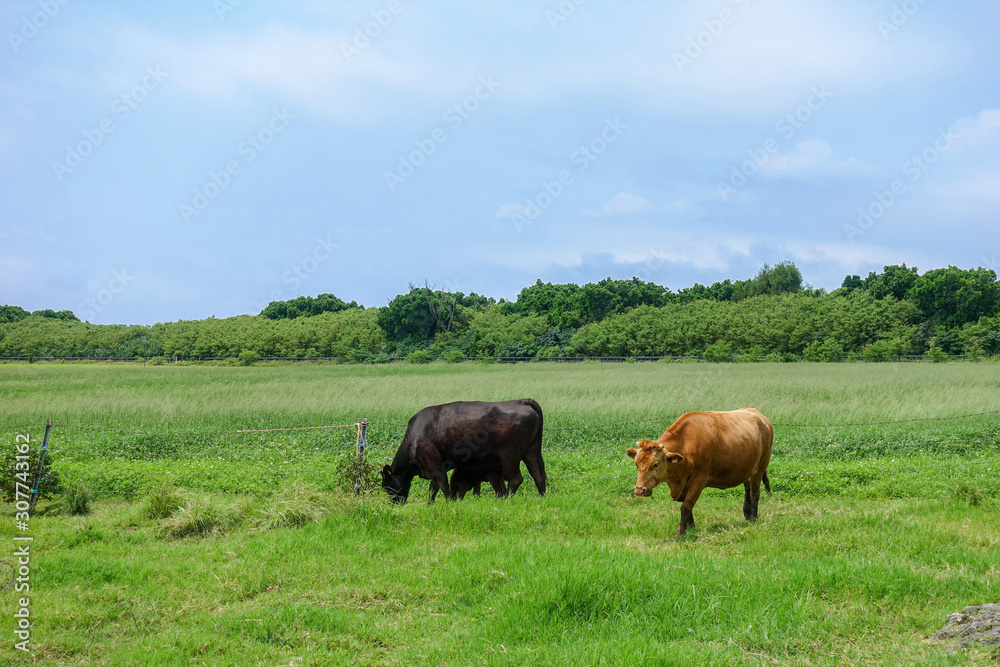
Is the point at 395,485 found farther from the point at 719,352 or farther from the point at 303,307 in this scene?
the point at 303,307

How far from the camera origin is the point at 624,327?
2468 inches

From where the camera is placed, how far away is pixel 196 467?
13039 millimetres

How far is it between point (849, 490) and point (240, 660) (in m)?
9.21

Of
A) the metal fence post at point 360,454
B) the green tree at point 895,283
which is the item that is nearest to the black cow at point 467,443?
the metal fence post at point 360,454

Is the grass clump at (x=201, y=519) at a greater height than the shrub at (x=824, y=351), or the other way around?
the shrub at (x=824, y=351)

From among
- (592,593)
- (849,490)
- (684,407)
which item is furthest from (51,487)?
(684,407)

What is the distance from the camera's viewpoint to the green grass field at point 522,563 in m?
5.17

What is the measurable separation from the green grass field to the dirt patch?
0.16 metres

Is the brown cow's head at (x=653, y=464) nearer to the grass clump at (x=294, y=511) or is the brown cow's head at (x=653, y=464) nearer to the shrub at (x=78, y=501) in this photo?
the grass clump at (x=294, y=511)

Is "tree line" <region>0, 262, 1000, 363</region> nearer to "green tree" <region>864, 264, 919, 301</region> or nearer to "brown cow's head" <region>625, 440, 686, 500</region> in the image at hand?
"green tree" <region>864, 264, 919, 301</region>

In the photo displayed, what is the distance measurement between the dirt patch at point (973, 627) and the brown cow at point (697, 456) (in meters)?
3.18

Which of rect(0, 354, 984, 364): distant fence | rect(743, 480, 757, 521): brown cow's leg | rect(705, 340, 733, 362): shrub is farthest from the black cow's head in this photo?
rect(705, 340, 733, 362): shrub

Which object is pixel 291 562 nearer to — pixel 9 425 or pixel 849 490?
pixel 849 490

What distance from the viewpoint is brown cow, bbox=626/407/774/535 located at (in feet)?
26.5
